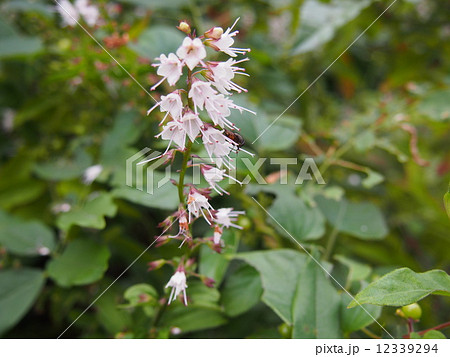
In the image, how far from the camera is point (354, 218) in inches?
38.9

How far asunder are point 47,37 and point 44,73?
152 mm

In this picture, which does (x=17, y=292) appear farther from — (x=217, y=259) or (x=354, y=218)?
(x=354, y=218)

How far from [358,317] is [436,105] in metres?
0.74

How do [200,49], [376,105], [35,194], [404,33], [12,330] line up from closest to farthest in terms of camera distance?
[200,49]
[12,330]
[35,194]
[376,105]
[404,33]

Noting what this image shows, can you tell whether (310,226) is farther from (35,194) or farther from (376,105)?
(35,194)

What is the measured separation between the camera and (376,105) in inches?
51.6

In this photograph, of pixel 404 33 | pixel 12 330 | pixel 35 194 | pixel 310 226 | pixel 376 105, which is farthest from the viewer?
pixel 404 33

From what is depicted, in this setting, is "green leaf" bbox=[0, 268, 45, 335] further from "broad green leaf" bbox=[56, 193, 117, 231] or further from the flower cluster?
the flower cluster

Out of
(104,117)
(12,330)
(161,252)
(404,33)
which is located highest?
(404,33)

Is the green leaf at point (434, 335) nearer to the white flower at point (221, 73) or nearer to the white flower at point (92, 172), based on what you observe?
the white flower at point (221, 73)

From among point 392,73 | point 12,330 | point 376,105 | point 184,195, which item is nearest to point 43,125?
point 12,330

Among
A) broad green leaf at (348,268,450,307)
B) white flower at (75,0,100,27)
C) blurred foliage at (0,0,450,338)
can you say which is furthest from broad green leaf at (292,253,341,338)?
white flower at (75,0,100,27)

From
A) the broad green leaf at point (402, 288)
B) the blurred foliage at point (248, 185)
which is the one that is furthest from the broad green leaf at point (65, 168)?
the broad green leaf at point (402, 288)

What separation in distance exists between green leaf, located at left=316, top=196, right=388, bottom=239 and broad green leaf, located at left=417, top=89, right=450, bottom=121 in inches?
12.2
